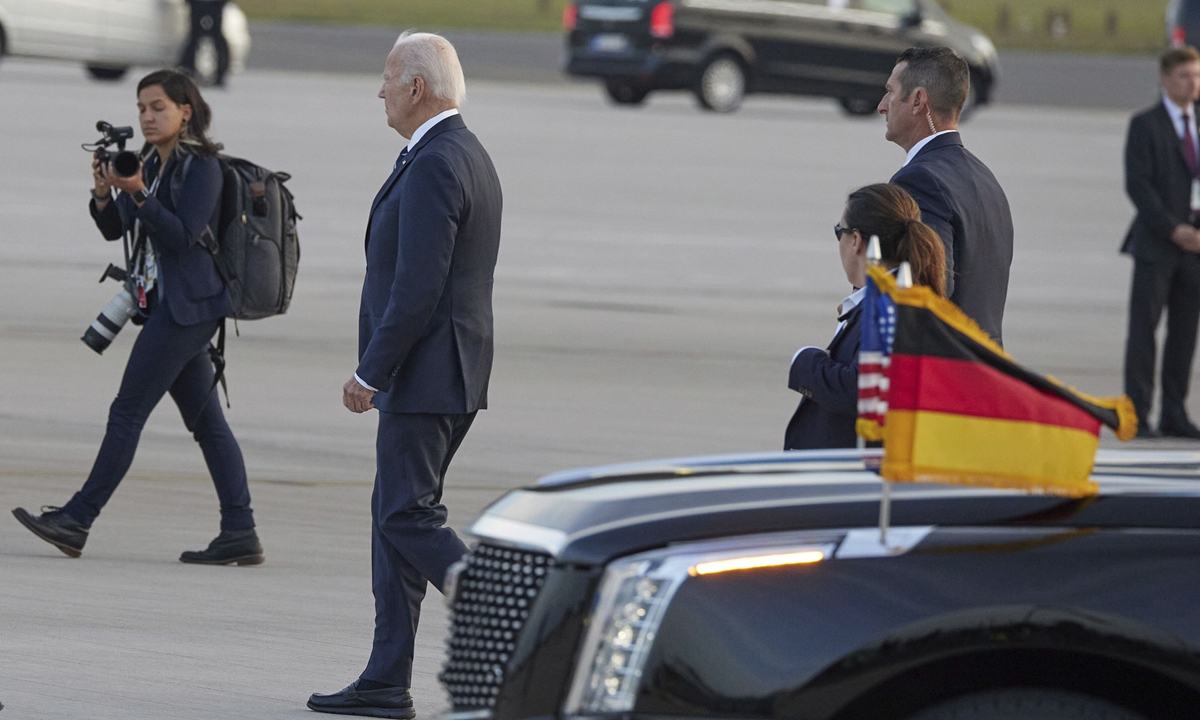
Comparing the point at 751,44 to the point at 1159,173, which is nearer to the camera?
the point at 1159,173

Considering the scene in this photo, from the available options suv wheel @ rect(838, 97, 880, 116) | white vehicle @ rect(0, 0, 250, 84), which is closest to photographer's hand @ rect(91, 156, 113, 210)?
white vehicle @ rect(0, 0, 250, 84)

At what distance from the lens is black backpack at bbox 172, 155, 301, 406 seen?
7266 mm

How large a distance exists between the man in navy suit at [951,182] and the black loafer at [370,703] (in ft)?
6.30

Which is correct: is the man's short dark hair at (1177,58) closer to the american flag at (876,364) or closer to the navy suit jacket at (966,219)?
the navy suit jacket at (966,219)

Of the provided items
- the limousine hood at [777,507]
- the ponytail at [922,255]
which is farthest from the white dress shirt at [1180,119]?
the limousine hood at [777,507]

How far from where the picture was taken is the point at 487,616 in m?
3.82

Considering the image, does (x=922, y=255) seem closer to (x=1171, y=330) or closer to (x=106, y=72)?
(x=1171, y=330)

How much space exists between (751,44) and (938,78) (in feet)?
73.3

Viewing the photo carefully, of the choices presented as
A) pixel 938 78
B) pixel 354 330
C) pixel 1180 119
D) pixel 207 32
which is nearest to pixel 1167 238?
pixel 1180 119

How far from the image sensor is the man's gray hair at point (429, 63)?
5.61m

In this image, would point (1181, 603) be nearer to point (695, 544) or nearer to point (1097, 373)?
point (695, 544)

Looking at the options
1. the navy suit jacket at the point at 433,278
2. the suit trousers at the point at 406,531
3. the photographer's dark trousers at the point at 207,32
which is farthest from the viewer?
the photographer's dark trousers at the point at 207,32

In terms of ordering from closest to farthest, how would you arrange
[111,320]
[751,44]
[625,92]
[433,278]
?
[433,278], [111,320], [751,44], [625,92]

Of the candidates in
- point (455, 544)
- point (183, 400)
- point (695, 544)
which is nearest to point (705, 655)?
point (695, 544)
